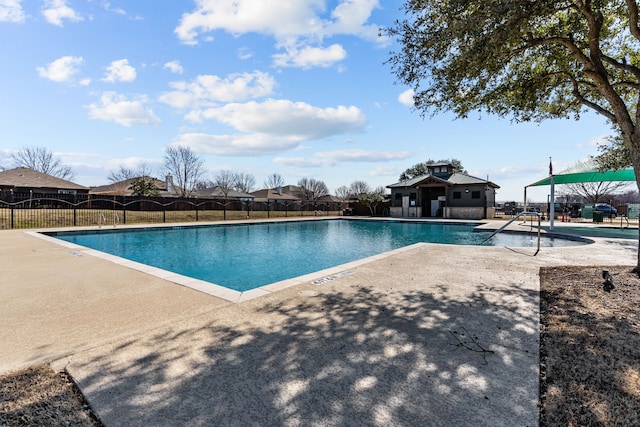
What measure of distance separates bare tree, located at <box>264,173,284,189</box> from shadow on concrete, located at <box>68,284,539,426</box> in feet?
228

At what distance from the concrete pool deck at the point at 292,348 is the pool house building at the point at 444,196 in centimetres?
2414

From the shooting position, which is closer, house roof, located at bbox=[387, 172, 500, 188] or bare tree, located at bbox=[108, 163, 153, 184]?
house roof, located at bbox=[387, 172, 500, 188]

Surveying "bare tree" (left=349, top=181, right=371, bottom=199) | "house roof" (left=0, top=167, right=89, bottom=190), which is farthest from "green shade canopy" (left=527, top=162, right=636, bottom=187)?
"bare tree" (left=349, top=181, right=371, bottom=199)

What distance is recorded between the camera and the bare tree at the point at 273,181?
72.2 meters

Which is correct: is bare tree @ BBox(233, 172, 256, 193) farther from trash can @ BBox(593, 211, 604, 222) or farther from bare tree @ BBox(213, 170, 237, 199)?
trash can @ BBox(593, 211, 604, 222)

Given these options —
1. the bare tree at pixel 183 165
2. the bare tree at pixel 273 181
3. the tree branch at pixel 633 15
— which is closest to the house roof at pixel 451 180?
the tree branch at pixel 633 15

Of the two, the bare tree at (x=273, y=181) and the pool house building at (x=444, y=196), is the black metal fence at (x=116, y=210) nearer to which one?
the pool house building at (x=444, y=196)

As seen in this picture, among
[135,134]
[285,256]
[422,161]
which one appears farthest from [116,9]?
[422,161]

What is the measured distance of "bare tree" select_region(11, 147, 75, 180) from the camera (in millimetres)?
44688

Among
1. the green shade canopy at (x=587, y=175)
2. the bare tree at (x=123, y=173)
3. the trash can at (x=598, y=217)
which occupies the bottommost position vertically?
the trash can at (x=598, y=217)

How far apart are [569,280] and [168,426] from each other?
6.19 m

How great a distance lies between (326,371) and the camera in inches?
95.7

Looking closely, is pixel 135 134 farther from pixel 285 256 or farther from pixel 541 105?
pixel 541 105

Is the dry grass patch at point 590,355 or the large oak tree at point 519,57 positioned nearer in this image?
the dry grass patch at point 590,355
